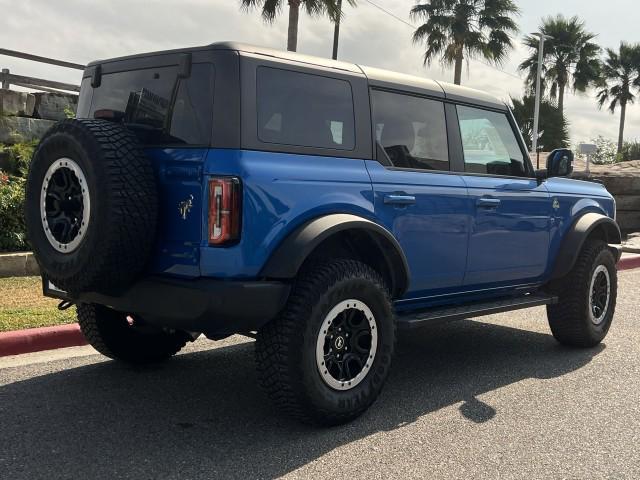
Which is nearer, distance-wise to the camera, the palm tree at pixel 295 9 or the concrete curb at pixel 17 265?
the concrete curb at pixel 17 265

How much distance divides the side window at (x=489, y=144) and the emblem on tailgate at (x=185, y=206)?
2.14m

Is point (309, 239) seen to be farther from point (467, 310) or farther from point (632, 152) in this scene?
point (632, 152)

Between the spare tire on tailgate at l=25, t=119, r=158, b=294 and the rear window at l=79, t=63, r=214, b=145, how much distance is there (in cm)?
20

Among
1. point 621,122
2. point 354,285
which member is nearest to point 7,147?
point 354,285

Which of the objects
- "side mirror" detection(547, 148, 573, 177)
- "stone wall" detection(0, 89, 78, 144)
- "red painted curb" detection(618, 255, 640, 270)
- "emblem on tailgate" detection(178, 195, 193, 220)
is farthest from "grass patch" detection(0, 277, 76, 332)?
"red painted curb" detection(618, 255, 640, 270)

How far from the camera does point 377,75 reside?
4.29 meters

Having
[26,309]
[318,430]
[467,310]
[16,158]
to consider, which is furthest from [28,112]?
[318,430]

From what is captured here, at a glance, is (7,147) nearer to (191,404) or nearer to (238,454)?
(191,404)

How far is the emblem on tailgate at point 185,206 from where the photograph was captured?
3.39 meters

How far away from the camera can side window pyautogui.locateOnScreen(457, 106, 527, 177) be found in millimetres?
4867

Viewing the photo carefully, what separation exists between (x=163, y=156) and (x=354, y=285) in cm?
119

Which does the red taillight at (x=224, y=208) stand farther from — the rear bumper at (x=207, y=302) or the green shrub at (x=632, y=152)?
the green shrub at (x=632, y=152)

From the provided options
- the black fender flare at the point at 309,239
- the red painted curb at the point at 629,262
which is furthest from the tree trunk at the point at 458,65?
the black fender flare at the point at 309,239

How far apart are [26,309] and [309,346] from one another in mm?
3398
